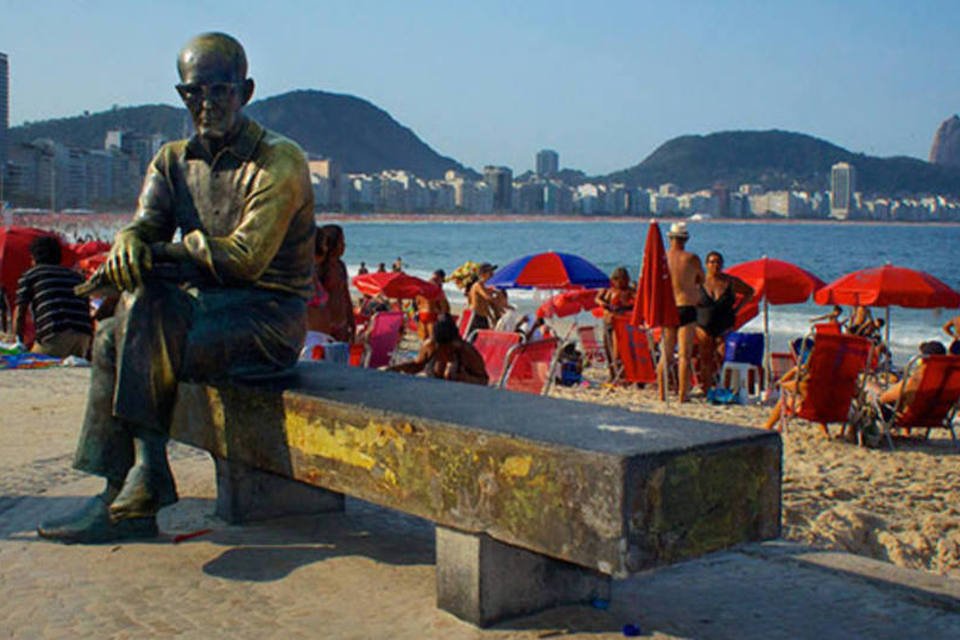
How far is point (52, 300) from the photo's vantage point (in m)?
10.4

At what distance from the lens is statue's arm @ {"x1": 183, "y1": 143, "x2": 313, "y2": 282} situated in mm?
4047

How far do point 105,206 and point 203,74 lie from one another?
430 ft

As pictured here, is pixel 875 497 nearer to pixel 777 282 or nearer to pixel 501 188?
pixel 777 282

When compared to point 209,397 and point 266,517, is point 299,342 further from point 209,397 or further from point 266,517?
point 266,517

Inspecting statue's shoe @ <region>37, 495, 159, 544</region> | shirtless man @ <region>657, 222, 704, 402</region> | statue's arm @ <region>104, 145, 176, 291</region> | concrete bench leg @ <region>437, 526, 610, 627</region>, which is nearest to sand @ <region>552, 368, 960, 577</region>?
shirtless man @ <region>657, 222, 704, 402</region>

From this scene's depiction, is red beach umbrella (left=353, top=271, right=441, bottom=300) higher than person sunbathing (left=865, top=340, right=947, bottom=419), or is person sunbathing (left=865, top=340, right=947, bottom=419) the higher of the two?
red beach umbrella (left=353, top=271, right=441, bottom=300)

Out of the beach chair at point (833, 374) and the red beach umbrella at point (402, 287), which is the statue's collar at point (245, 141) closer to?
the beach chair at point (833, 374)

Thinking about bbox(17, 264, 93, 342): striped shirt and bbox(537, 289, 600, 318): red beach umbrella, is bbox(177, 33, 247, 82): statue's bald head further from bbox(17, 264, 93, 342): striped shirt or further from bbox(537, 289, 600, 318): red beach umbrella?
bbox(537, 289, 600, 318): red beach umbrella

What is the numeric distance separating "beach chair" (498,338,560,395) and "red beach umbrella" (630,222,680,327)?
2.01 metres

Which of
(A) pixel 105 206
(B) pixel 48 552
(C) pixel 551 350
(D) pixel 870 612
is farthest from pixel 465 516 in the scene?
(A) pixel 105 206

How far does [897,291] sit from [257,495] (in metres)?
7.08

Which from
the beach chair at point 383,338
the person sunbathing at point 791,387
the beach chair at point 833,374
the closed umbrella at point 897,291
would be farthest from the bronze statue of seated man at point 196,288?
the closed umbrella at point 897,291

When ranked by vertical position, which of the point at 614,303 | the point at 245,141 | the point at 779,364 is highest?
the point at 245,141

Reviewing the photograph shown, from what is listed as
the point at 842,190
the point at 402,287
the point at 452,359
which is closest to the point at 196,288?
the point at 452,359
